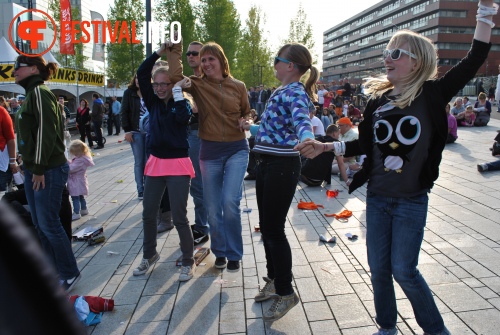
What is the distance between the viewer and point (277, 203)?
3.30 m

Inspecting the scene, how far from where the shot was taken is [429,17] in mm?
84188

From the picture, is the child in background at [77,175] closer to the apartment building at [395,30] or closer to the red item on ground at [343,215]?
the red item on ground at [343,215]

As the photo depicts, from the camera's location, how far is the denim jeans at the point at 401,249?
8.50ft

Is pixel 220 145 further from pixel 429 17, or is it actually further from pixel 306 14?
pixel 429 17

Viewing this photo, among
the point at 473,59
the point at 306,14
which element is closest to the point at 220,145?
the point at 473,59

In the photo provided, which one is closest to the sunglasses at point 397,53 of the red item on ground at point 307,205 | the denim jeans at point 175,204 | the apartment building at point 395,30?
the denim jeans at point 175,204

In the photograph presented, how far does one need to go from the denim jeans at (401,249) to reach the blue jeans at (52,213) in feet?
9.03

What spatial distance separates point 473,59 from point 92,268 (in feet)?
13.2

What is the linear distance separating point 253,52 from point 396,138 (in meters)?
45.9

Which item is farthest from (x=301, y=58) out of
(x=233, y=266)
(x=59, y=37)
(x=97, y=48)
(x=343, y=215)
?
(x=59, y=37)

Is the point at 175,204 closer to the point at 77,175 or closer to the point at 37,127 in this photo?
the point at 37,127

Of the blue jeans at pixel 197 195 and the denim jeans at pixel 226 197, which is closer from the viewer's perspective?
the denim jeans at pixel 226 197

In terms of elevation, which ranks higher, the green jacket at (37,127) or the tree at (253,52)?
the tree at (253,52)

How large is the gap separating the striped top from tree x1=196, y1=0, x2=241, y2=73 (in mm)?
37693
